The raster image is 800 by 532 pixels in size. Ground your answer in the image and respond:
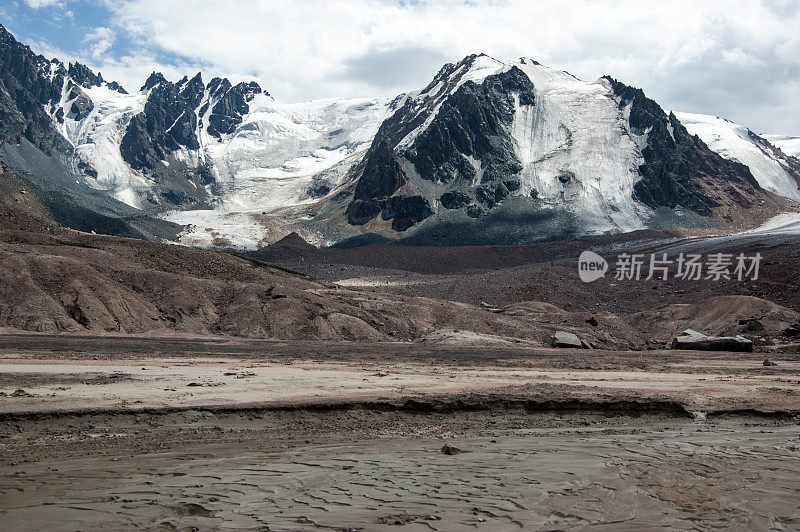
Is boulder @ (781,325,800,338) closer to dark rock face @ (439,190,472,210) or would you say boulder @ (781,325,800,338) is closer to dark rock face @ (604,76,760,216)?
dark rock face @ (439,190,472,210)

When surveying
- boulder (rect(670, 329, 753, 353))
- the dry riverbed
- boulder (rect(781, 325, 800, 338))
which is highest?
boulder (rect(781, 325, 800, 338))

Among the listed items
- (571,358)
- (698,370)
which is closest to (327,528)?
(698,370)

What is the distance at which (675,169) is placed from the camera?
556 ft

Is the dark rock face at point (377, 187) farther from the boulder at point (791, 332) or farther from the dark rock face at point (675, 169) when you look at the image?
the boulder at point (791, 332)

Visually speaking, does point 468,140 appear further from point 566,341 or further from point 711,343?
point 711,343

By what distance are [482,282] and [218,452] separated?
6711cm

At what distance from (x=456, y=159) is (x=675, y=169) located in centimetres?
5593

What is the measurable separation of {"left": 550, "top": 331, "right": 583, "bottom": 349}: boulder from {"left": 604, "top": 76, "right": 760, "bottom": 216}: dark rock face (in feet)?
422

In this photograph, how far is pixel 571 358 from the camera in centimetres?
3609

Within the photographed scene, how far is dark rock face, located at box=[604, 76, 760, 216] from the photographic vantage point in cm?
16425

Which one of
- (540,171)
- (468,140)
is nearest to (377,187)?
(468,140)

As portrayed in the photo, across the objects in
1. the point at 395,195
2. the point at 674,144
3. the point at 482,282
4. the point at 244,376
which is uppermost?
the point at 674,144

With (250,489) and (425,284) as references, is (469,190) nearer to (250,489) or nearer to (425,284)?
(425,284)

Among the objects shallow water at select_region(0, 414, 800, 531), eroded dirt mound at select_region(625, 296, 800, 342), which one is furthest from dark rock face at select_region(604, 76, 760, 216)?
shallow water at select_region(0, 414, 800, 531)
